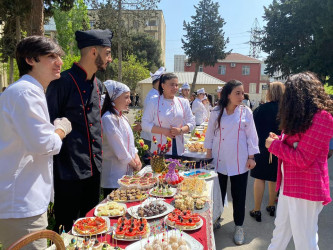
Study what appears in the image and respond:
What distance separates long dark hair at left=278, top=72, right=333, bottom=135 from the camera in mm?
2260

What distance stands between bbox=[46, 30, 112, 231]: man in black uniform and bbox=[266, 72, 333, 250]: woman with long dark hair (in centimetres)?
167

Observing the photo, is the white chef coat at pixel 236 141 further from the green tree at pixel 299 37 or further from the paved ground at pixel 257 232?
the green tree at pixel 299 37

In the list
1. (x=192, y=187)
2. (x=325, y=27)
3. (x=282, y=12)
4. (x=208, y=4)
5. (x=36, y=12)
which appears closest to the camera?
(x=192, y=187)

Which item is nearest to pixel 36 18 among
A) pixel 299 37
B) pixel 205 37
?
pixel 299 37

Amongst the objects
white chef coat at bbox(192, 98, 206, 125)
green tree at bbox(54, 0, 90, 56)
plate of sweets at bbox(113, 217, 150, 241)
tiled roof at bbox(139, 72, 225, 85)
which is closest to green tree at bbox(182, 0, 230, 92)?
tiled roof at bbox(139, 72, 225, 85)

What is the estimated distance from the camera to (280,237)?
104 inches

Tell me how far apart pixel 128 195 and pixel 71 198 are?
51 centimetres

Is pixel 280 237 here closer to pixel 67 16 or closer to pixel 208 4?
pixel 67 16

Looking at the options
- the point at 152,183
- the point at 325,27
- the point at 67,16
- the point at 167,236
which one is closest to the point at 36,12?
the point at 152,183

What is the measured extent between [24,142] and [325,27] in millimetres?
21632

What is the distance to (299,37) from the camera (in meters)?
23.4

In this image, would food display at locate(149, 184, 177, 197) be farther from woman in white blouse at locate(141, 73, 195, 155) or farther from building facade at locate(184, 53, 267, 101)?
building facade at locate(184, 53, 267, 101)

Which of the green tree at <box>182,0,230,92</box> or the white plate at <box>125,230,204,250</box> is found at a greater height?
the green tree at <box>182,0,230,92</box>

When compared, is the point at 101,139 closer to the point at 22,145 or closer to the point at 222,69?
the point at 22,145
